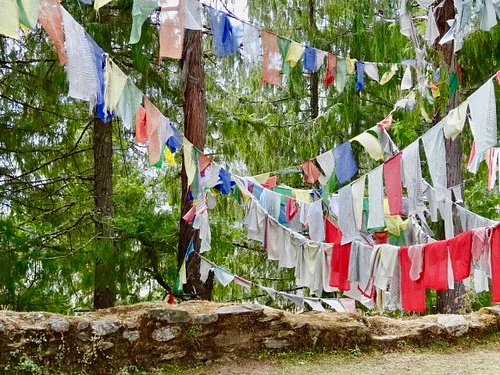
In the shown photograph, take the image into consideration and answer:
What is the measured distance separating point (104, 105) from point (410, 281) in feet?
9.58

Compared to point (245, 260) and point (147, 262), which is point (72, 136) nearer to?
point (147, 262)

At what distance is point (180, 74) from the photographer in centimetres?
667

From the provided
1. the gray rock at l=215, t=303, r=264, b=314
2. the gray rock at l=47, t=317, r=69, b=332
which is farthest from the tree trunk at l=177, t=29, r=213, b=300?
the gray rock at l=47, t=317, r=69, b=332

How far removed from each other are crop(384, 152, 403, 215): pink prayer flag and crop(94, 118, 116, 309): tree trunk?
11.7ft

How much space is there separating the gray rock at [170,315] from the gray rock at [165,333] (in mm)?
73

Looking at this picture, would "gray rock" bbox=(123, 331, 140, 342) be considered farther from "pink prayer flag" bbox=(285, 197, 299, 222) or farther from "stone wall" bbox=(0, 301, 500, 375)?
"pink prayer flag" bbox=(285, 197, 299, 222)

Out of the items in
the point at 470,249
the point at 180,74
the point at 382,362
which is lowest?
the point at 382,362

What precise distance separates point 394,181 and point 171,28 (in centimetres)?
205

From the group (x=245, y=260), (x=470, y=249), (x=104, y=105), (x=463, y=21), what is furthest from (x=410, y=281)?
(x=245, y=260)

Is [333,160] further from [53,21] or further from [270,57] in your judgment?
[53,21]

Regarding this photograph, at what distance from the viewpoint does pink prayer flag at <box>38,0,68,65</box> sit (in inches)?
119

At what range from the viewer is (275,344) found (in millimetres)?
4699

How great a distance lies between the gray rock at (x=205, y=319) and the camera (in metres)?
4.48

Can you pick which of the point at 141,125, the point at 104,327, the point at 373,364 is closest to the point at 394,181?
the point at 373,364
